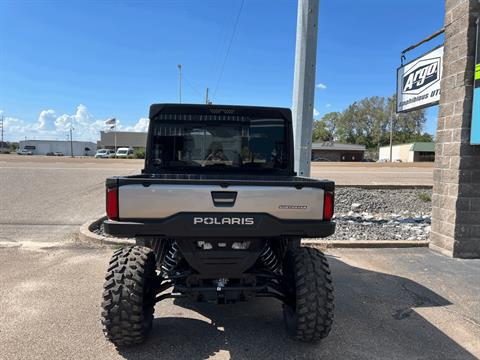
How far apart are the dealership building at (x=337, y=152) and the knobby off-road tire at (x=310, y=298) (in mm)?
81724

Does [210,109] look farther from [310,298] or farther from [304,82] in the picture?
[304,82]

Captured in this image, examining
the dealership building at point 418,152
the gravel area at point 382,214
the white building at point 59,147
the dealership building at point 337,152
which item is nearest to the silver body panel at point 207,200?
the gravel area at point 382,214

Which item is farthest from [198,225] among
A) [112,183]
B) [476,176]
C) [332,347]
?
[476,176]

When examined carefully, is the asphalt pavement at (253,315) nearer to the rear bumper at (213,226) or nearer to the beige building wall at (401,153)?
the rear bumper at (213,226)

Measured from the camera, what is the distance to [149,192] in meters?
2.97

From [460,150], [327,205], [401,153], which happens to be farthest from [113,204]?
[401,153]

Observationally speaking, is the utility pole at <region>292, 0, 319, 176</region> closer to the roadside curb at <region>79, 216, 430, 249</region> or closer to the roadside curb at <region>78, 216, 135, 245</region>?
the roadside curb at <region>79, 216, 430, 249</region>

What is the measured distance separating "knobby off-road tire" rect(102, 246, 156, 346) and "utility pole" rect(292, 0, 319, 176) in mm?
4320

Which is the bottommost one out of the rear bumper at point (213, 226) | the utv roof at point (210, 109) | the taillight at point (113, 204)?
the rear bumper at point (213, 226)

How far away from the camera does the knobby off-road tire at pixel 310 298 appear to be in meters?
3.24

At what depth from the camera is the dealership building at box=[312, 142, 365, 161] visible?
278 ft

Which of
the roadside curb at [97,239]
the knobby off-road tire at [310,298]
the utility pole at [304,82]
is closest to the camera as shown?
the knobby off-road tire at [310,298]

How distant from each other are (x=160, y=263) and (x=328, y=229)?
181 centimetres

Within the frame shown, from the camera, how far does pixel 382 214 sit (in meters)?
10.3
